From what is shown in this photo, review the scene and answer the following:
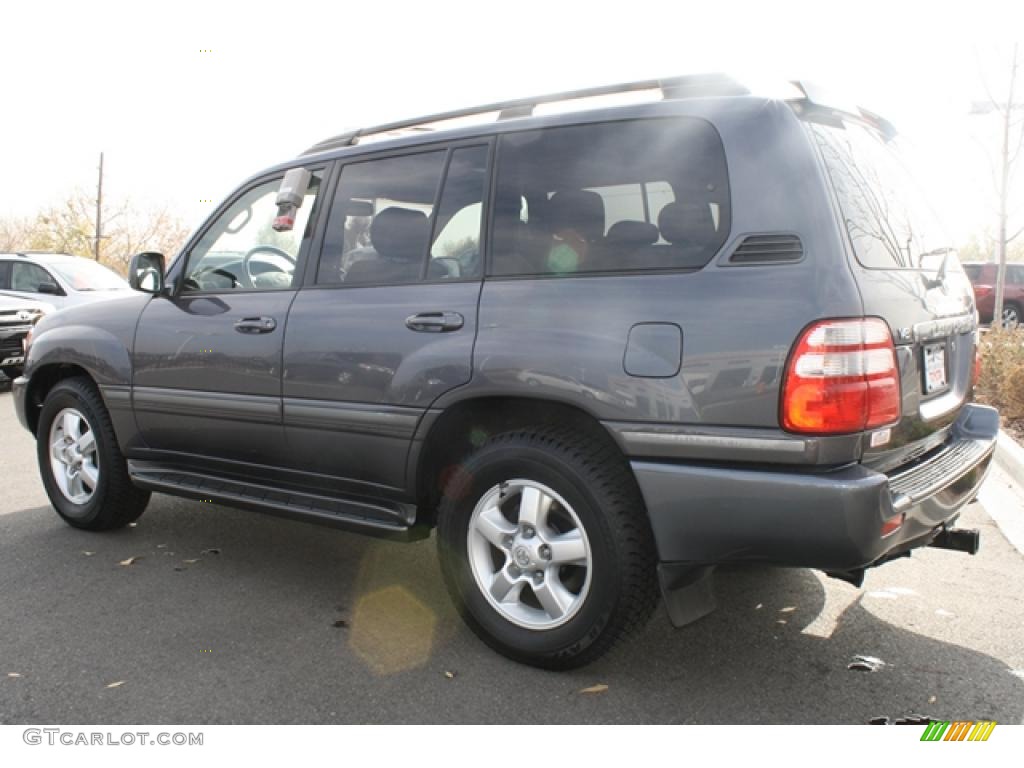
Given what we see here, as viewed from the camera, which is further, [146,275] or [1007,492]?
[1007,492]

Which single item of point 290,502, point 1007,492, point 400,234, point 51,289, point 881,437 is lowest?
point 1007,492

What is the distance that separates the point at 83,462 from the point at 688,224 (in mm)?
3607

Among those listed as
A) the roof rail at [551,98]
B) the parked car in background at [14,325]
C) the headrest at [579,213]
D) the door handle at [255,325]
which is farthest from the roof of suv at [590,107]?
the parked car in background at [14,325]

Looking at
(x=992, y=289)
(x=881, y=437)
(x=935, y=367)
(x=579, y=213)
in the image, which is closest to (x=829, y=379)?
(x=881, y=437)

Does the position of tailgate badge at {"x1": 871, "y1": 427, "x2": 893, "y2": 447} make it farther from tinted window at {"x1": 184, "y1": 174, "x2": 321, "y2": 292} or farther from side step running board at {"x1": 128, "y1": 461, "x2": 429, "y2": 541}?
tinted window at {"x1": 184, "y1": 174, "x2": 321, "y2": 292}

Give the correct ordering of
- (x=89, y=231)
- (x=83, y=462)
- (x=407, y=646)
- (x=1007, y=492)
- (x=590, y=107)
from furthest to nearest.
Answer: (x=89, y=231)
(x=1007, y=492)
(x=83, y=462)
(x=407, y=646)
(x=590, y=107)

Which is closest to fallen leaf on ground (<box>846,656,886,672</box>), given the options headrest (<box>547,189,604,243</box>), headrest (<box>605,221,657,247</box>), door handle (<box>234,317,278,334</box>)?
headrest (<box>605,221,657,247</box>)

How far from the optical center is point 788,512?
2.68m

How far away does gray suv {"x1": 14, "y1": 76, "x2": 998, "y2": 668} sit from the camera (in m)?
2.71

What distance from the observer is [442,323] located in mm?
3350

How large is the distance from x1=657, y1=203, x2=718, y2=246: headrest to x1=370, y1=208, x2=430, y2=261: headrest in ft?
3.44

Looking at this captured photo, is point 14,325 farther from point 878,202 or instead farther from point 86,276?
point 878,202

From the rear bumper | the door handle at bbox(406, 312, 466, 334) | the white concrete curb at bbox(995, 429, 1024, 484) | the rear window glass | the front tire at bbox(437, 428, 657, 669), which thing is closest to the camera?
the rear bumper
